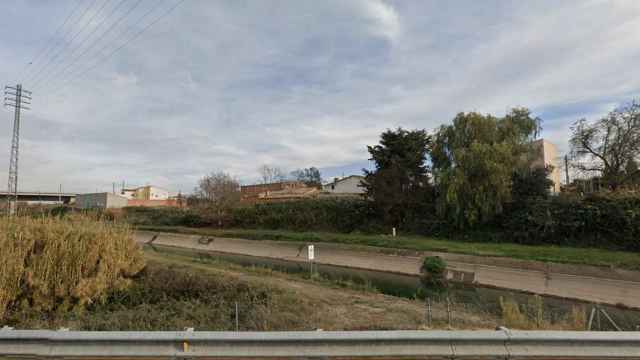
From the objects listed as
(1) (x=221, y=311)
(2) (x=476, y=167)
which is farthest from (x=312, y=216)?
(1) (x=221, y=311)

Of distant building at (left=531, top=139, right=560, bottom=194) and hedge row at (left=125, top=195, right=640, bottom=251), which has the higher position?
distant building at (left=531, top=139, right=560, bottom=194)

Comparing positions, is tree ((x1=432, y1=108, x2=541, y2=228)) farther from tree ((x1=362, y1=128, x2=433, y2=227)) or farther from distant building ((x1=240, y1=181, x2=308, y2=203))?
distant building ((x1=240, y1=181, x2=308, y2=203))

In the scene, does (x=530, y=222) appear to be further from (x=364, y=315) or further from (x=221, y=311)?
(x=221, y=311)

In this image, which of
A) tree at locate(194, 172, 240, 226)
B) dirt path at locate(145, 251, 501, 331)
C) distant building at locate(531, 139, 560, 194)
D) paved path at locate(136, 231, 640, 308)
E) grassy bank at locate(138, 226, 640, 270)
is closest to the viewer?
dirt path at locate(145, 251, 501, 331)

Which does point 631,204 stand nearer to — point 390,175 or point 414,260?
point 414,260

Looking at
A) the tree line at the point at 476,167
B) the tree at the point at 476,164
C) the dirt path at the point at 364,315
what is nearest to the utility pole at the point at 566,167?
the tree line at the point at 476,167

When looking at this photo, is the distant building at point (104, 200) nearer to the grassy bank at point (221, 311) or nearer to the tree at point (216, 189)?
the tree at point (216, 189)

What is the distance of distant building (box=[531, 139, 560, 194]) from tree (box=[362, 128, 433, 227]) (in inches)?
332

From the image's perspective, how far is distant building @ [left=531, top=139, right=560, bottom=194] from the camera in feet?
100

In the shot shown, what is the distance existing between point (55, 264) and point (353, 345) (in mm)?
6677

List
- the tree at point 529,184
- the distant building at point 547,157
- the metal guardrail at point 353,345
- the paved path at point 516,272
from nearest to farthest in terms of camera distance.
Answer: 1. the metal guardrail at point 353,345
2. the paved path at point 516,272
3. the tree at point 529,184
4. the distant building at point 547,157

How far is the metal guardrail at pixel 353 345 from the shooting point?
397 cm

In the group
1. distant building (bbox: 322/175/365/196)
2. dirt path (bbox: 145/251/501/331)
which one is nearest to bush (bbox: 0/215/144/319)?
dirt path (bbox: 145/251/501/331)

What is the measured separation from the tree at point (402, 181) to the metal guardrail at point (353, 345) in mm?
27884
